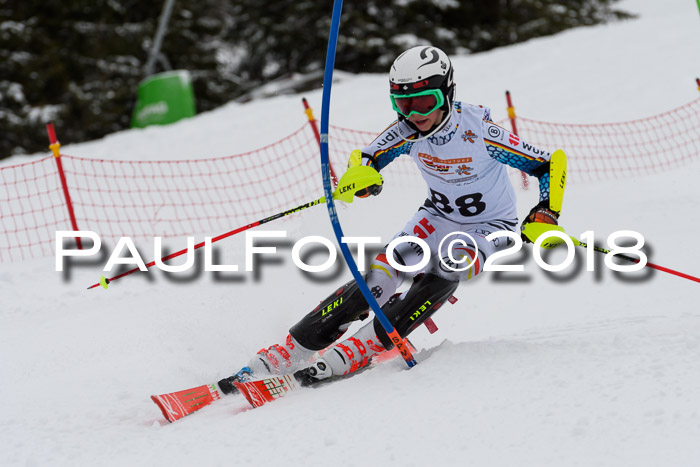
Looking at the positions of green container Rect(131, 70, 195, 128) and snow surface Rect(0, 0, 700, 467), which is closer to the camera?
snow surface Rect(0, 0, 700, 467)

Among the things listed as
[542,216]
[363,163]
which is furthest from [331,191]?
[542,216]

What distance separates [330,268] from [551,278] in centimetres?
193

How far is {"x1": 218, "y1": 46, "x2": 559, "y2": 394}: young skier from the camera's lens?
146 inches

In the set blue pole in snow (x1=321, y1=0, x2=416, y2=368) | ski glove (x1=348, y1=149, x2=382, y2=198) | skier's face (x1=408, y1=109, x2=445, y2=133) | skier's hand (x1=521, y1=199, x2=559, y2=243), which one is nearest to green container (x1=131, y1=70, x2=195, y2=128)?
ski glove (x1=348, y1=149, x2=382, y2=198)

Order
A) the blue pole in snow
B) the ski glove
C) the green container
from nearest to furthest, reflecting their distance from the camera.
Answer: the blue pole in snow → the ski glove → the green container

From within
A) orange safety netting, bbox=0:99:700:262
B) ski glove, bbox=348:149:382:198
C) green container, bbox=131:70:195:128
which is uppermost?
green container, bbox=131:70:195:128

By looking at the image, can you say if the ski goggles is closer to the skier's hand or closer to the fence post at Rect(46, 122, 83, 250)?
the skier's hand

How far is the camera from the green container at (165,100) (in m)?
13.3

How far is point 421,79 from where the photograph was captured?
3.57 metres

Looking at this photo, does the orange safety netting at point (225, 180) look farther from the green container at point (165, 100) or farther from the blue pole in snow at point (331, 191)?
the blue pole in snow at point (331, 191)

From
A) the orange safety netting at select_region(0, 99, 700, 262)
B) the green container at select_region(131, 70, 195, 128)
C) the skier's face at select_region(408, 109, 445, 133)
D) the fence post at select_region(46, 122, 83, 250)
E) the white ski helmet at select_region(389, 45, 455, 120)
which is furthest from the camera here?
the green container at select_region(131, 70, 195, 128)

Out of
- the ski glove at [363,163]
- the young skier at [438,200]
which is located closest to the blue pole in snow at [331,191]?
the young skier at [438,200]

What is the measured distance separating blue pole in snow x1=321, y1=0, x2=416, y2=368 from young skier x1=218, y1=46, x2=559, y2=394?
0.18 meters

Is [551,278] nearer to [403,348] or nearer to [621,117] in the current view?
[403,348]
